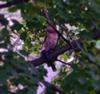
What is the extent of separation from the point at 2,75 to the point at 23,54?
0.61 feet

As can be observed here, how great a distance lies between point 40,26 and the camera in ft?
8.69

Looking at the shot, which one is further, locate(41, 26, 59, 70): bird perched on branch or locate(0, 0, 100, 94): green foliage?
locate(41, 26, 59, 70): bird perched on branch

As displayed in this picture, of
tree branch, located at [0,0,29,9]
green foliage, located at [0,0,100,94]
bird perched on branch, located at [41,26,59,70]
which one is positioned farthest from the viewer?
bird perched on branch, located at [41,26,59,70]

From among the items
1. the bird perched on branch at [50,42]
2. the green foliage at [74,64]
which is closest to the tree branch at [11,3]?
the green foliage at [74,64]

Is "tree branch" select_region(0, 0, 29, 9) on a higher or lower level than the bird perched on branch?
lower

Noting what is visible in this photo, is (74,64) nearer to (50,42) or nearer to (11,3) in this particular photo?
(11,3)

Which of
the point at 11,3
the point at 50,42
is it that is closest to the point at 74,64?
the point at 11,3

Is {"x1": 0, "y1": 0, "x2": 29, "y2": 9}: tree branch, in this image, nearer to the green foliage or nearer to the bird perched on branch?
the green foliage

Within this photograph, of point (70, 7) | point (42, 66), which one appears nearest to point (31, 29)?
point (42, 66)

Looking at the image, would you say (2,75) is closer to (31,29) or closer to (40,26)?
(40,26)

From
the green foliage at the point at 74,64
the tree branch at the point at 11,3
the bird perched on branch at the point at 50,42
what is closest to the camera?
the green foliage at the point at 74,64

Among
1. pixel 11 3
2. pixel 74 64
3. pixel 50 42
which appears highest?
pixel 50 42

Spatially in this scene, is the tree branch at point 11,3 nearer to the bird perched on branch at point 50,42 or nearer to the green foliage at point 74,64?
the green foliage at point 74,64

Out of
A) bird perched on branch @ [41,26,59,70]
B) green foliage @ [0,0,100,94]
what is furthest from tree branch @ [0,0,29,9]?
bird perched on branch @ [41,26,59,70]
